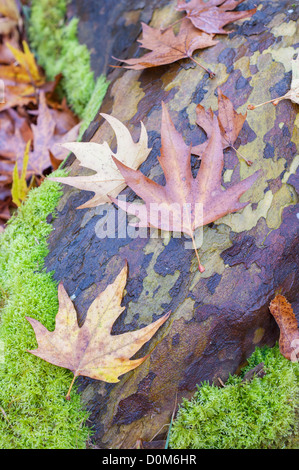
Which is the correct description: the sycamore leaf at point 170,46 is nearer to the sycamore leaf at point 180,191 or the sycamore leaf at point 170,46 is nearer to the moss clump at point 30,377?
the sycamore leaf at point 180,191

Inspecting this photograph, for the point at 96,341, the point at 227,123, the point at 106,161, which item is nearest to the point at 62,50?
the point at 106,161

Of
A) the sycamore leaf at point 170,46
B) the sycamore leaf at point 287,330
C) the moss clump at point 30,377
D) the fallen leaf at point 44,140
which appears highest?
the sycamore leaf at point 170,46

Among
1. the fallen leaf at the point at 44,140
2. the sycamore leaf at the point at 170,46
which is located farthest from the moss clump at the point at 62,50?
Result: the sycamore leaf at the point at 170,46

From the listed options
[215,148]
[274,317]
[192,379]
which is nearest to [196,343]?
[192,379]

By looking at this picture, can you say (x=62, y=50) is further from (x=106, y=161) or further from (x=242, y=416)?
(x=242, y=416)

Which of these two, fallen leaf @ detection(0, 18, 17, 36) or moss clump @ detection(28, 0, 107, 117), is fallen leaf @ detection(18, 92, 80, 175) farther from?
fallen leaf @ detection(0, 18, 17, 36)

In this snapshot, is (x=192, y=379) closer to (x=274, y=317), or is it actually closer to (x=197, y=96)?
(x=274, y=317)

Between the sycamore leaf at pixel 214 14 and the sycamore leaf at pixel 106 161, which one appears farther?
the sycamore leaf at pixel 214 14
